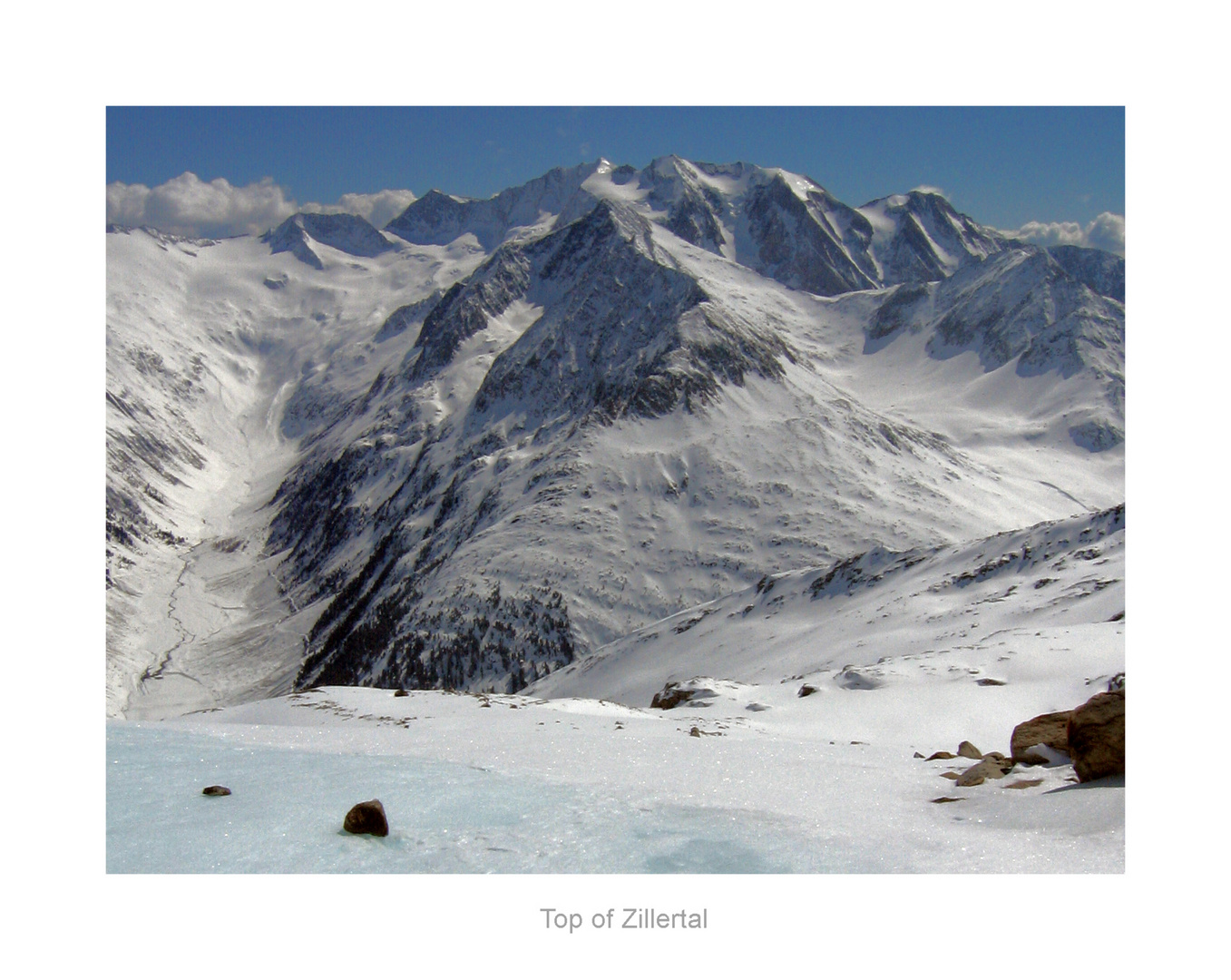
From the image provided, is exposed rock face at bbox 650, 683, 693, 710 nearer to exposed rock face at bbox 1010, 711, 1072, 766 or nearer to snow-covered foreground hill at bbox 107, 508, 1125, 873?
snow-covered foreground hill at bbox 107, 508, 1125, 873

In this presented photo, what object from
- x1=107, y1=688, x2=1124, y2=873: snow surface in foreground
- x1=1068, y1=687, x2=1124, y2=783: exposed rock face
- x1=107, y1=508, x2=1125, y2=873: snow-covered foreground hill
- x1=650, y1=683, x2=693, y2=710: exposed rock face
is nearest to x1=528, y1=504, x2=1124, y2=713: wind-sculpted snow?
x1=650, y1=683, x2=693, y2=710: exposed rock face

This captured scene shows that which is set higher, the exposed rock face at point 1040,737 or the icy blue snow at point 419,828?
the exposed rock face at point 1040,737

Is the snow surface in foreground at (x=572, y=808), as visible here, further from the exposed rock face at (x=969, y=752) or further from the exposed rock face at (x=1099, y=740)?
the exposed rock face at (x=969, y=752)

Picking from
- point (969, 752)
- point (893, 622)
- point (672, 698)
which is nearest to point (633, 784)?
point (969, 752)

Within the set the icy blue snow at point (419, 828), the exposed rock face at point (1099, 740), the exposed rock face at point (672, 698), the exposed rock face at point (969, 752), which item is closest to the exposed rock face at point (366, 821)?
the icy blue snow at point (419, 828)

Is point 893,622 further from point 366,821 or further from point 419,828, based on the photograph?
point 366,821
